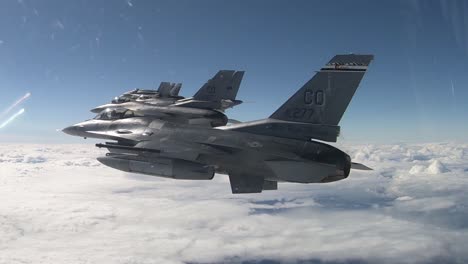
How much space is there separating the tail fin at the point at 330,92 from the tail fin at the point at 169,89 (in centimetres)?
2424

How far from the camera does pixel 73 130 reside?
18.2 m

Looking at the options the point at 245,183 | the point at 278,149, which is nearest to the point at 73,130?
the point at 245,183

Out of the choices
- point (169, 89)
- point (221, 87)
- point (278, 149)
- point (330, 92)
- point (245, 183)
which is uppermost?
point (169, 89)

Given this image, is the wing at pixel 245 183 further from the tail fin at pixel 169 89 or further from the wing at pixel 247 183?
the tail fin at pixel 169 89

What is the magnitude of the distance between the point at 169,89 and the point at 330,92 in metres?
26.3

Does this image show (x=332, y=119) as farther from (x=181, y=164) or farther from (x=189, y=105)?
(x=189, y=105)

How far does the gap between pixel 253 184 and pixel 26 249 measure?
22507 centimetres

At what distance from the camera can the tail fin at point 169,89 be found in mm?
35625

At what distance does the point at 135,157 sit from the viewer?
1302cm

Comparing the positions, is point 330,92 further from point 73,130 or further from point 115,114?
point 73,130

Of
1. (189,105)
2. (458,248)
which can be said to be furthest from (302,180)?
(458,248)

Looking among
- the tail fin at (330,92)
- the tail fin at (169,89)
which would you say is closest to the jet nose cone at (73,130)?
the tail fin at (330,92)

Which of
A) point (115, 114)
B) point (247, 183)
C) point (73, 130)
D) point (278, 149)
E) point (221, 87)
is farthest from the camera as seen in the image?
point (221, 87)

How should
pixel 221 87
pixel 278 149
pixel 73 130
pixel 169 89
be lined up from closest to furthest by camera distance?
pixel 278 149 < pixel 73 130 < pixel 221 87 < pixel 169 89
